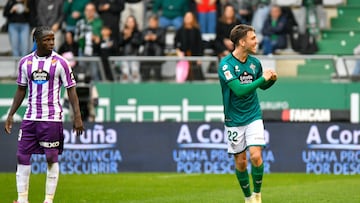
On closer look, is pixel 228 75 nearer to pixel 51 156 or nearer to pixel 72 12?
pixel 51 156

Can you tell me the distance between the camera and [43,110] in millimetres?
A: 12359

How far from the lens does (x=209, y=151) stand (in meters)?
21.0

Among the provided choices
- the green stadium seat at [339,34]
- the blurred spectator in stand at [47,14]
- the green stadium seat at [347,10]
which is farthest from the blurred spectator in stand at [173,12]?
the green stadium seat at [347,10]

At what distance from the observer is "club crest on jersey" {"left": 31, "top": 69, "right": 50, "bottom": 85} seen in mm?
12211

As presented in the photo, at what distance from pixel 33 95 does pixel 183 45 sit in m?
11.2

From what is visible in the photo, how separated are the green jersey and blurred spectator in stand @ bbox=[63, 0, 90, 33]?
40.8 ft

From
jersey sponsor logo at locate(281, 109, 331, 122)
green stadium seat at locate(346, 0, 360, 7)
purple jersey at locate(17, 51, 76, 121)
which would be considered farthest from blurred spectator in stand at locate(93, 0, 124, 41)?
purple jersey at locate(17, 51, 76, 121)

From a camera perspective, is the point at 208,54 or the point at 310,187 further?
the point at 208,54

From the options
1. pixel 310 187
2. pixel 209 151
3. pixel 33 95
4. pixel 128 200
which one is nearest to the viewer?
pixel 33 95

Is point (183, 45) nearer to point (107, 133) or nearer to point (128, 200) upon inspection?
point (107, 133)

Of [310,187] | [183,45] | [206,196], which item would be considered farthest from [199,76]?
[206,196]

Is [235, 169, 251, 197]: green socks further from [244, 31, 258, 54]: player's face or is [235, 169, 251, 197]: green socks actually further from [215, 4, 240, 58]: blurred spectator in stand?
[215, 4, 240, 58]: blurred spectator in stand

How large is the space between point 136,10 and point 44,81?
13.6 metres

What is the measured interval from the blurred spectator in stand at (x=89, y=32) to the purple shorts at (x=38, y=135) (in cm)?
1120
